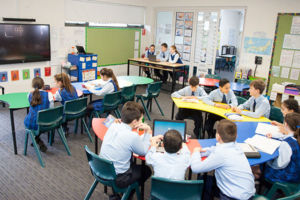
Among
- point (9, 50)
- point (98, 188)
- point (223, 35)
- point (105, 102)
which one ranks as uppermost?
point (223, 35)

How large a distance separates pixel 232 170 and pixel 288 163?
0.78 m

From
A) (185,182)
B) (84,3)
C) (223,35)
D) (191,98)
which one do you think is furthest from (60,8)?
(223,35)

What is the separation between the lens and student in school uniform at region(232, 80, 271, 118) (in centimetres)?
370

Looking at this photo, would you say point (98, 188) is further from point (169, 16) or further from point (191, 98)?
point (169, 16)

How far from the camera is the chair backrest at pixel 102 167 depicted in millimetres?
2227

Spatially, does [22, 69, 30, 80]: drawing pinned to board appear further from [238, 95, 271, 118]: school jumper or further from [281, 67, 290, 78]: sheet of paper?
[281, 67, 290, 78]: sheet of paper

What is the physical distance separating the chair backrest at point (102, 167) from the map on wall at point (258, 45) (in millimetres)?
6261

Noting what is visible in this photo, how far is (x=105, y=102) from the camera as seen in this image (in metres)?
4.46

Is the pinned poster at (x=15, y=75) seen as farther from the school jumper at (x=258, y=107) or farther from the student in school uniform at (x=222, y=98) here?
the school jumper at (x=258, y=107)

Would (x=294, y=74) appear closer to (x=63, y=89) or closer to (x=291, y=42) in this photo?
(x=291, y=42)

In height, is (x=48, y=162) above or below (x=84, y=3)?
below

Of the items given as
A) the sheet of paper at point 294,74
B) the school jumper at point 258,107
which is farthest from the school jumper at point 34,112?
the sheet of paper at point 294,74

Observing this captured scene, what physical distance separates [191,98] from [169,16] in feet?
18.1

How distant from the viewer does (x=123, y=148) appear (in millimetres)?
2307
